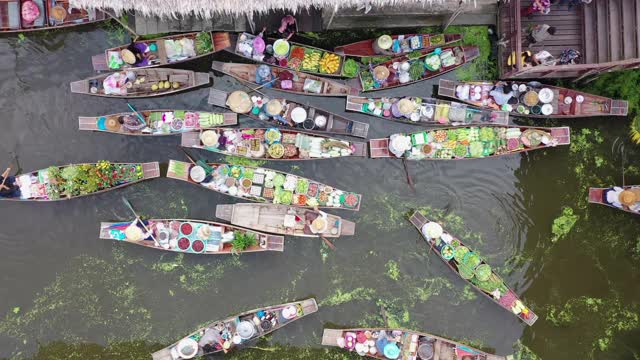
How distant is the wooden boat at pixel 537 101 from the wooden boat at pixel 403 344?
6077 millimetres

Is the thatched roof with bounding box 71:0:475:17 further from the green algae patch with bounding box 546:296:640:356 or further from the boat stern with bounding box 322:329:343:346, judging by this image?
the green algae patch with bounding box 546:296:640:356

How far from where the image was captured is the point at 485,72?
1175 centimetres

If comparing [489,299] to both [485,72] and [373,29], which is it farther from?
[373,29]

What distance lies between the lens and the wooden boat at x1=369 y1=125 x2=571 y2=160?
11367mm

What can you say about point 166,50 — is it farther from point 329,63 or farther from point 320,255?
point 320,255

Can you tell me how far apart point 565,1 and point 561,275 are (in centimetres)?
696

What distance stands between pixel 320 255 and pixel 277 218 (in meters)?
1.52

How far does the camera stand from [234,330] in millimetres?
11172

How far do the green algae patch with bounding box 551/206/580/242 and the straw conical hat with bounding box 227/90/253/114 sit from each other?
28.1 feet

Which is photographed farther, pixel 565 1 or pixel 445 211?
pixel 445 211

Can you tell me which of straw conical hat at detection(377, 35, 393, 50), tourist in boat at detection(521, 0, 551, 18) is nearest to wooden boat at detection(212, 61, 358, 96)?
straw conical hat at detection(377, 35, 393, 50)

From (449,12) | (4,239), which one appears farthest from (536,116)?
(4,239)

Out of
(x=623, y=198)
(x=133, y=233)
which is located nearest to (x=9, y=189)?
(x=133, y=233)

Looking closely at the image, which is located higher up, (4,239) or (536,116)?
(536,116)
